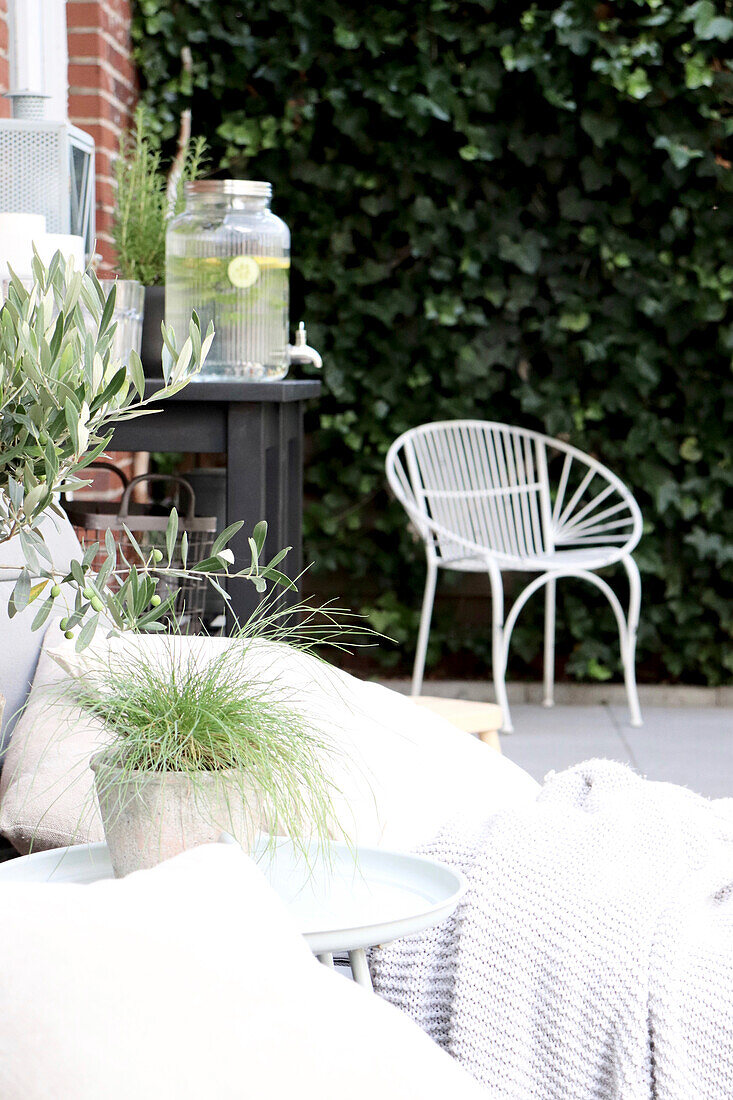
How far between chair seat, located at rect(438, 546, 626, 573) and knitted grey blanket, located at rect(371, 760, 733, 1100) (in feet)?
7.41

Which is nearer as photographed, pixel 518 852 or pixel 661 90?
pixel 518 852

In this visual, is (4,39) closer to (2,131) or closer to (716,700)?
(2,131)

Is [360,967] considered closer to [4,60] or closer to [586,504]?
[4,60]

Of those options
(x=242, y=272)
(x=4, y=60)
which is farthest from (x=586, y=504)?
(x=4, y=60)

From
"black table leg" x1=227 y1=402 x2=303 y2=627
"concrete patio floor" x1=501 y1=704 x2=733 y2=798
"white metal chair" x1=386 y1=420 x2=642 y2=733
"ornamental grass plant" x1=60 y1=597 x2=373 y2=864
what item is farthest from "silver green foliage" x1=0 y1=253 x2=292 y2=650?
"white metal chair" x1=386 y1=420 x2=642 y2=733

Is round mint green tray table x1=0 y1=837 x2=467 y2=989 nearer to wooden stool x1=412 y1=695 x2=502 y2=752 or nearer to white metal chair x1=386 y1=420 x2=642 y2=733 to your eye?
wooden stool x1=412 y1=695 x2=502 y2=752

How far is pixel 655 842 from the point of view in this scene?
3.99ft

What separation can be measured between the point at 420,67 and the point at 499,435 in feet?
3.64

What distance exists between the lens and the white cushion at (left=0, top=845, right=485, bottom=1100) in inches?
20.9

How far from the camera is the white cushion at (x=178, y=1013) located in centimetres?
53

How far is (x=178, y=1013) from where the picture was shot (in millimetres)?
560

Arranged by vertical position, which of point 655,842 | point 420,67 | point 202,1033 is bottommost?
point 655,842

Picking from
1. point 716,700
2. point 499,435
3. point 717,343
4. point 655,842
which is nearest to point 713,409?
point 717,343

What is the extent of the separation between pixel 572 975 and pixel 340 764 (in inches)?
11.7
